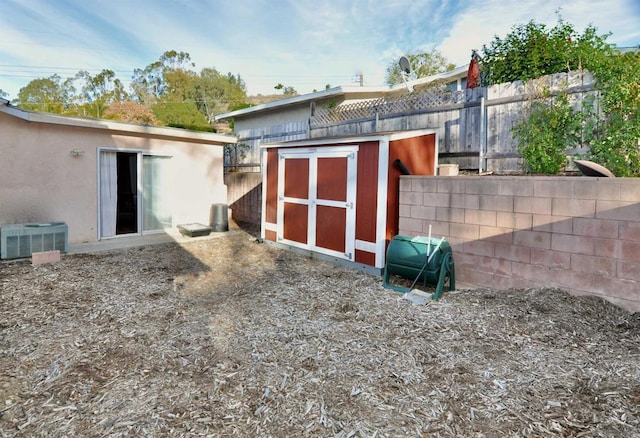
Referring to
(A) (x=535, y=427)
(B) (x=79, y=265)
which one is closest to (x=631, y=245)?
(A) (x=535, y=427)

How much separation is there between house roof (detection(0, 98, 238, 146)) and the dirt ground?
2862 mm

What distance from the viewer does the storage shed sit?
499 centimetres

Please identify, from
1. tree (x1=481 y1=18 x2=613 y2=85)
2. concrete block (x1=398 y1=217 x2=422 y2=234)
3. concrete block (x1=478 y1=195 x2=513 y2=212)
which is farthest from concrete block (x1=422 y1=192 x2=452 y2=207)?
tree (x1=481 y1=18 x2=613 y2=85)

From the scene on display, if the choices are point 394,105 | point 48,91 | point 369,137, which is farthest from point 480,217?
point 48,91

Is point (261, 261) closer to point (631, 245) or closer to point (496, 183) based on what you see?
point (496, 183)

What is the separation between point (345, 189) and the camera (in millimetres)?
5418

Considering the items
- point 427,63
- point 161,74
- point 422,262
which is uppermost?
point 161,74

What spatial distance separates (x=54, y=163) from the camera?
6293mm

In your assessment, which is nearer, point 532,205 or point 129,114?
point 532,205

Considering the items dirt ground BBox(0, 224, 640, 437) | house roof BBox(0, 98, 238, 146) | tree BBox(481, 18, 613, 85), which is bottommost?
dirt ground BBox(0, 224, 640, 437)

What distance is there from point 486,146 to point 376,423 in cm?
465

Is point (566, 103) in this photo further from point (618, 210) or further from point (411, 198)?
point (411, 198)

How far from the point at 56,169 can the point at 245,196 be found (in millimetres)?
4217

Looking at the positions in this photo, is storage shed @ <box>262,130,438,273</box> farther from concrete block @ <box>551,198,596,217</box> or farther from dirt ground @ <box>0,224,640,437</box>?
concrete block @ <box>551,198,596,217</box>
